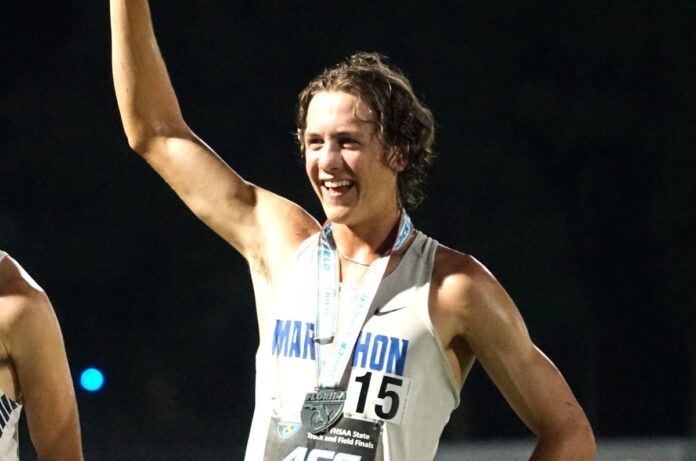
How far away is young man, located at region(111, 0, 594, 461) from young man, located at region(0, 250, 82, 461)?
0.97 ft

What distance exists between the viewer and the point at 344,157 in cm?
210

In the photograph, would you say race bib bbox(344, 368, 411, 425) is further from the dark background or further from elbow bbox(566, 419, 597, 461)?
the dark background

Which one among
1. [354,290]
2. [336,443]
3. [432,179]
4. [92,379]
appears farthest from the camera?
[432,179]

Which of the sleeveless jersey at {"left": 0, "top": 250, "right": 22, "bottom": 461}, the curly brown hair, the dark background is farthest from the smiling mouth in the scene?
the dark background

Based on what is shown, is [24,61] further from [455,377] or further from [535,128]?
[455,377]

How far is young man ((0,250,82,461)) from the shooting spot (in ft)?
6.65

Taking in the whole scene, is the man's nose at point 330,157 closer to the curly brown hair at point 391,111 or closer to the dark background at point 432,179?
the curly brown hair at point 391,111

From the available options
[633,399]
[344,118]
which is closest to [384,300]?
[344,118]

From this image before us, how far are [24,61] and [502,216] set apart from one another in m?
1.66

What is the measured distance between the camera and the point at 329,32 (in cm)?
448

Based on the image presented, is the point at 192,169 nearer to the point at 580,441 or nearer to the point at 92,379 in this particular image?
the point at 580,441

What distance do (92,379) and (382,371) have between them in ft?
7.73

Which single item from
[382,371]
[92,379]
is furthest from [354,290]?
[92,379]

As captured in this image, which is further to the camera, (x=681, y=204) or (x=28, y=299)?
(x=681, y=204)
